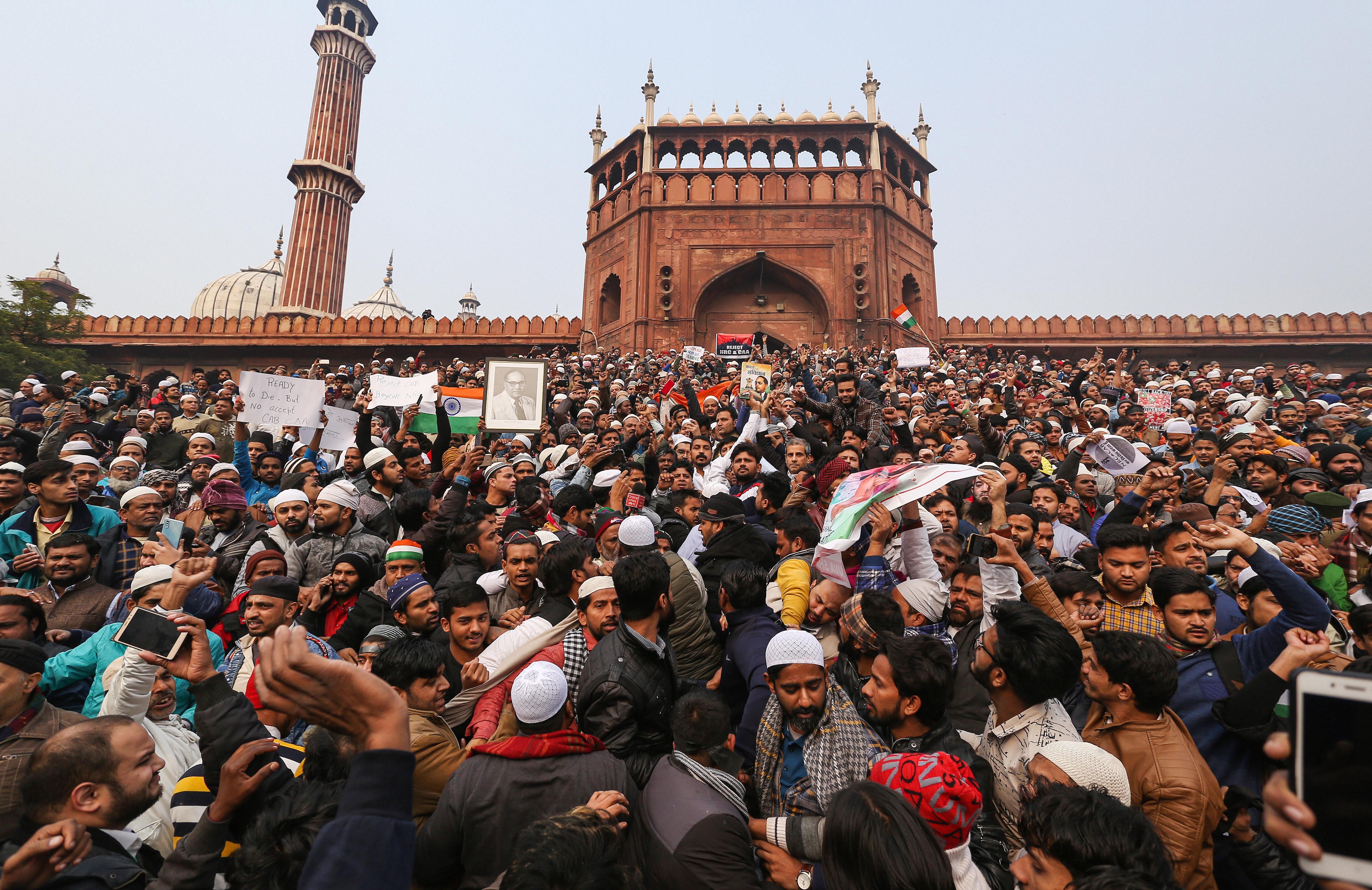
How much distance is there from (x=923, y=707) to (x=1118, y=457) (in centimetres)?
376

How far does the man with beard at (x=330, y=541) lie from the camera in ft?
13.3

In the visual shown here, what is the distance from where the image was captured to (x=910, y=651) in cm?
219

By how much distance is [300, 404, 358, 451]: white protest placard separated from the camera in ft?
21.2

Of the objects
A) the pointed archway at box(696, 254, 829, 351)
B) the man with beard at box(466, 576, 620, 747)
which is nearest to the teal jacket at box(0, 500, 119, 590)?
the man with beard at box(466, 576, 620, 747)

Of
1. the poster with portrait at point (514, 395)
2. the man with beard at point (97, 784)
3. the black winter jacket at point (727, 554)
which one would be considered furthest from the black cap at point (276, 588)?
the poster with portrait at point (514, 395)

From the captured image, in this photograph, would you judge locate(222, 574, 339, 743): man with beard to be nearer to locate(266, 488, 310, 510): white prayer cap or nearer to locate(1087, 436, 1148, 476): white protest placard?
locate(266, 488, 310, 510): white prayer cap

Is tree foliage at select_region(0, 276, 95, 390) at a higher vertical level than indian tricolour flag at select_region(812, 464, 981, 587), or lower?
higher

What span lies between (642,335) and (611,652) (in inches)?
846

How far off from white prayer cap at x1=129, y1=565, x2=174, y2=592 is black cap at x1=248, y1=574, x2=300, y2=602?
1.04 feet

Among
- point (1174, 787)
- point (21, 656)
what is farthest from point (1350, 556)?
point (21, 656)

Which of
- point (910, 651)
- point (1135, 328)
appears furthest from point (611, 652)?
point (1135, 328)

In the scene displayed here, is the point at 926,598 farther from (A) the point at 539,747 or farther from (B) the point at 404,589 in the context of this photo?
(B) the point at 404,589

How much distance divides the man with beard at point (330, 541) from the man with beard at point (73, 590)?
84cm

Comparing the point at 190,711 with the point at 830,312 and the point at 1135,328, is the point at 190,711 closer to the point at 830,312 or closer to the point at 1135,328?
the point at 830,312
